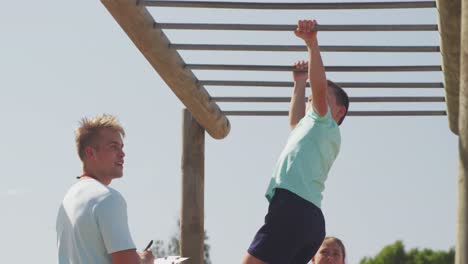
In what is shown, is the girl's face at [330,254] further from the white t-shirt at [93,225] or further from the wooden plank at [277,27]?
the white t-shirt at [93,225]

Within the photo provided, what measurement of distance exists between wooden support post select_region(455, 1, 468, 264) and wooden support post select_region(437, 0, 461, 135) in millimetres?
2054

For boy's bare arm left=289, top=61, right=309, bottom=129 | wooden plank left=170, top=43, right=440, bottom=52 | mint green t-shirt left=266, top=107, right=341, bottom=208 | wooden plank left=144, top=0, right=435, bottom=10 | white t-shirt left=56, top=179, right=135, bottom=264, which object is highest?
wooden plank left=144, top=0, right=435, bottom=10

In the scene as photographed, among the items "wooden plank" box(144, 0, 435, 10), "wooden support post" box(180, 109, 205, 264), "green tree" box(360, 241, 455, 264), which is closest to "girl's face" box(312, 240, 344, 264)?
"wooden plank" box(144, 0, 435, 10)

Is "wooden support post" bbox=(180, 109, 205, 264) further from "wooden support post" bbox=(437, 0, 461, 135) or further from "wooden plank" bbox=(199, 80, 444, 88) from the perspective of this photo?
"wooden support post" bbox=(437, 0, 461, 135)

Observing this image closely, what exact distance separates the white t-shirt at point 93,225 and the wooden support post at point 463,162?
151 cm

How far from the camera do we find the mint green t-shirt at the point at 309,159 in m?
5.46

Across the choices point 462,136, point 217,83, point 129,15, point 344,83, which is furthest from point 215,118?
point 462,136

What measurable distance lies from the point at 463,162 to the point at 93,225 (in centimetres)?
174

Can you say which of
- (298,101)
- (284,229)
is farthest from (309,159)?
(298,101)

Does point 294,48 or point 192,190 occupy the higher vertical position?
point 294,48

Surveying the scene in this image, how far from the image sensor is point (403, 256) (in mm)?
27656

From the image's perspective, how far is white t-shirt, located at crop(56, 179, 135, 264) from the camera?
4.33 metres

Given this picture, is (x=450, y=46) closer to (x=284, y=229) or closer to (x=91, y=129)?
(x=284, y=229)

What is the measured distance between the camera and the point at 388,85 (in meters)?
8.84
